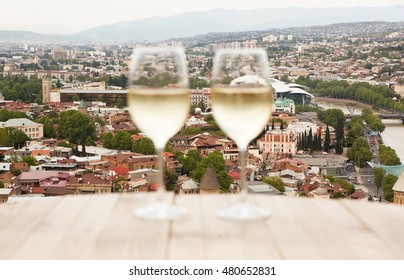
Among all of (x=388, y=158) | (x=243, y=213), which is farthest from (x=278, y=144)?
(x=243, y=213)

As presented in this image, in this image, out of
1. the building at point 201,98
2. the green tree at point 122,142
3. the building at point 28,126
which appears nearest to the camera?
the green tree at point 122,142

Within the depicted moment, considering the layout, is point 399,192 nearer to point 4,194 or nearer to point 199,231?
point 4,194

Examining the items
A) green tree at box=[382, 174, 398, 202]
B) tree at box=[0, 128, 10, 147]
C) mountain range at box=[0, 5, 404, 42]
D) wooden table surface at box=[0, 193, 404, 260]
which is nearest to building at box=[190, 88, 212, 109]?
tree at box=[0, 128, 10, 147]

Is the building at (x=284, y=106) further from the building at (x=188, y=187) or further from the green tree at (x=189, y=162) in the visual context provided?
the building at (x=188, y=187)

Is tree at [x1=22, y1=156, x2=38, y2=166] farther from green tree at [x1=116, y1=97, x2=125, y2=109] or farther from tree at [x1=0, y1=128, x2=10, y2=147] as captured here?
green tree at [x1=116, y1=97, x2=125, y2=109]

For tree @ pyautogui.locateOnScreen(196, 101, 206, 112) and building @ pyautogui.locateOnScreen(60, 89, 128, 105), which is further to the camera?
building @ pyautogui.locateOnScreen(60, 89, 128, 105)

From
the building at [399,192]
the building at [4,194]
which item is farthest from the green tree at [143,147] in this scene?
the building at [399,192]
